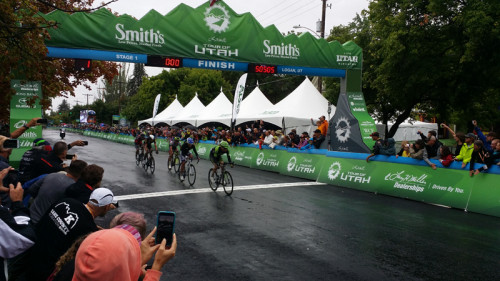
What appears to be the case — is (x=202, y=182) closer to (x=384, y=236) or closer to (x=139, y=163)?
(x=139, y=163)

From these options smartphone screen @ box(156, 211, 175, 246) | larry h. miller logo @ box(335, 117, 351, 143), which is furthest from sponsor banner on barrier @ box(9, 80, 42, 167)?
smartphone screen @ box(156, 211, 175, 246)

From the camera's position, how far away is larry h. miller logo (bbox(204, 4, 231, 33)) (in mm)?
16562

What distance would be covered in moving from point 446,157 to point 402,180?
1591mm

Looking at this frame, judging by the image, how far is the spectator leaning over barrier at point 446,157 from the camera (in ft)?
37.1

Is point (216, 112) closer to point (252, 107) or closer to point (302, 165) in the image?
point (252, 107)

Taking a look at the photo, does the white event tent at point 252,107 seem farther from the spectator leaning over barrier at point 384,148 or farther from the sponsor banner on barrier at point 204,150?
the spectator leaning over barrier at point 384,148

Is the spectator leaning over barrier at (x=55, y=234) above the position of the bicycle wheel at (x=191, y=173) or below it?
above

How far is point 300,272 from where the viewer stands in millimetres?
5621

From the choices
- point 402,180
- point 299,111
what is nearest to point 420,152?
point 402,180

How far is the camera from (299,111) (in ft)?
85.3

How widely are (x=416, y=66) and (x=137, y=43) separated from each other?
1501 cm

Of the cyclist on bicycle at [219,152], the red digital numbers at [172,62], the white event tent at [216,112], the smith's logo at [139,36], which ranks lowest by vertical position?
the cyclist on bicycle at [219,152]

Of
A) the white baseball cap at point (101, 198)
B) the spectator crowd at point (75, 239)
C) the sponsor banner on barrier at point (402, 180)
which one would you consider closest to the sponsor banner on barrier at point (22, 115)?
the spectator crowd at point (75, 239)

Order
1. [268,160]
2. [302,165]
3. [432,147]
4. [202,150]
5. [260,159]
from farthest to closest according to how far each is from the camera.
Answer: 1. [202,150]
2. [260,159]
3. [268,160]
4. [302,165]
5. [432,147]
